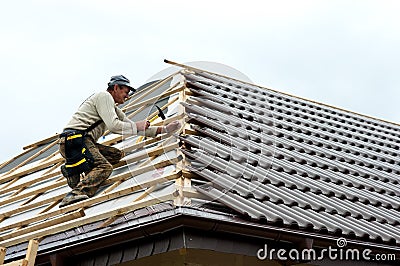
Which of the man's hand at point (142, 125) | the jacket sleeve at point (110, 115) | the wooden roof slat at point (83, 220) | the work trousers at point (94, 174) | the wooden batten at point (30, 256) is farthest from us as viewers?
the man's hand at point (142, 125)

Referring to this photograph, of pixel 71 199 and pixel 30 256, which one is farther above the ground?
pixel 71 199

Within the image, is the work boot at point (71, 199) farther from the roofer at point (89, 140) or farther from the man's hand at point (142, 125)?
the man's hand at point (142, 125)

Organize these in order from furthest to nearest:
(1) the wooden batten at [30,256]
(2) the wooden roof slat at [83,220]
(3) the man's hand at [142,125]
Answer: (3) the man's hand at [142,125] < (2) the wooden roof slat at [83,220] < (1) the wooden batten at [30,256]

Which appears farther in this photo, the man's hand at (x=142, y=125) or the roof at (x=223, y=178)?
the man's hand at (x=142, y=125)

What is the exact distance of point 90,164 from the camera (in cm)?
612

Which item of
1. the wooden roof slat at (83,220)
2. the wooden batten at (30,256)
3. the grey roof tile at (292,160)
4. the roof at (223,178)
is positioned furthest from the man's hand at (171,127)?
the wooden batten at (30,256)

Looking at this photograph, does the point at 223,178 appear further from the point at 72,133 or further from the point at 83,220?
the point at 72,133

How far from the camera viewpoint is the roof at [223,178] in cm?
535

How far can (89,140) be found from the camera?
6.20 metres

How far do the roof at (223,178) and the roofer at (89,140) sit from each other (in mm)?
170

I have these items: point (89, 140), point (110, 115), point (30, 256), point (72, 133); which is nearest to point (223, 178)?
point (110, 115)

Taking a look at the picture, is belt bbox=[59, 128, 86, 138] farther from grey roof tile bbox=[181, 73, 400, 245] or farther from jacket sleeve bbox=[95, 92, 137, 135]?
grey roof tile bbox=[181, 73, 400, 245]
